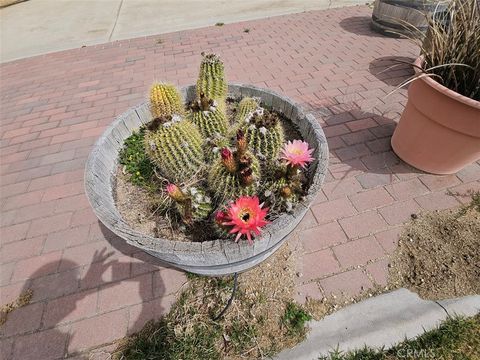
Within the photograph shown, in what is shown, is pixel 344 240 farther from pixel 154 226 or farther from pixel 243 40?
pixel 243 40

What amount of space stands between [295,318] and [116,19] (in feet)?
25.1

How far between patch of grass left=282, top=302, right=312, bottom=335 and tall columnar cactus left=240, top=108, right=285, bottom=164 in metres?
0.99

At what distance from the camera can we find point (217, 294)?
1.95m

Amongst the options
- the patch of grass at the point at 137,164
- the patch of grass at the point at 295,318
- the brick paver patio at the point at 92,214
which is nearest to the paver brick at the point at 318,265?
the brick paver patio at the point at 92,214

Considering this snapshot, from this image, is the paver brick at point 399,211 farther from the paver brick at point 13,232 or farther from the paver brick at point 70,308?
the paver brick at point 13,232

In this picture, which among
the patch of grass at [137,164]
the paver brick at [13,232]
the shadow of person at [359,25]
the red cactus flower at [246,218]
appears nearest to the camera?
the red cactus flower at [246,218]

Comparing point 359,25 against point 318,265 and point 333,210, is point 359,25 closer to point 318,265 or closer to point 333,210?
point 333,210

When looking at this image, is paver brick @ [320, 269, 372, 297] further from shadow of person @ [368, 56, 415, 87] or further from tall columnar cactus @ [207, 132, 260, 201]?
shadow of person @ [368, 56, 415, 87]

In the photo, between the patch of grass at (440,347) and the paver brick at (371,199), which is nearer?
the patch of grass at (440,347)

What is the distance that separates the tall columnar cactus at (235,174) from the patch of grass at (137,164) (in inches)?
26.2

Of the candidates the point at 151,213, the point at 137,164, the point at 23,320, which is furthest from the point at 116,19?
the point at 23,320

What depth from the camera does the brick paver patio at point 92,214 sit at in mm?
1961

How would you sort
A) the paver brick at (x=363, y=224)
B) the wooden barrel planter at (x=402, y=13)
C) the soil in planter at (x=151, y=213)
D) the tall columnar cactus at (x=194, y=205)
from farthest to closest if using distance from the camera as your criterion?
the wooden barrel planter at (x=402, y=13), the paver brick at (x=363, y=224), the soil in planter at (x=151, y=213), the tall columnar cactus at (x=194, y=205)

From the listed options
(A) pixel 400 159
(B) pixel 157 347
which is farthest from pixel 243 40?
(B) pixel 157 347
